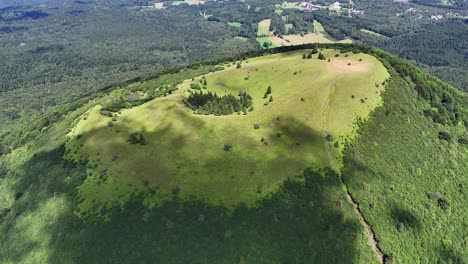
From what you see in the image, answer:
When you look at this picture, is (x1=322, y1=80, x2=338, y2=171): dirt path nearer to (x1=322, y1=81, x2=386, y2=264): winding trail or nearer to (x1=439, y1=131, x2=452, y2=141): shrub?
(x1=322, y1=81, x2=386, y2=264): winding trail

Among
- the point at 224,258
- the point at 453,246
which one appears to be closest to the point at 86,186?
the point at 224,258

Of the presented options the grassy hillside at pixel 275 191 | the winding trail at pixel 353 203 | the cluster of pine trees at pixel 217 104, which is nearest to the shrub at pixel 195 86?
the grassy hillside at pixel 275 191

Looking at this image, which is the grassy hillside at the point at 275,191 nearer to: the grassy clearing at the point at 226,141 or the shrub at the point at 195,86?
the grassy clearing at the point at 226,141

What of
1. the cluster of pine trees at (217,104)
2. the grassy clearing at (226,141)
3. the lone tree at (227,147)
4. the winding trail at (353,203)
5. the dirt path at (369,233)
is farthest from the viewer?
the cluster of pine trees at (217,104)

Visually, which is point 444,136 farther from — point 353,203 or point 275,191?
point 275,191

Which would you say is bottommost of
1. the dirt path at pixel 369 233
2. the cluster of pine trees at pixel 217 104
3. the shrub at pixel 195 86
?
the dirt path at pixel 369 233

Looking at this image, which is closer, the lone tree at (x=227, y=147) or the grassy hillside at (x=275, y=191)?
the grassy hillside at (x=275, y=191)
